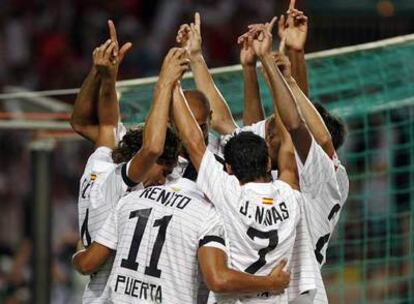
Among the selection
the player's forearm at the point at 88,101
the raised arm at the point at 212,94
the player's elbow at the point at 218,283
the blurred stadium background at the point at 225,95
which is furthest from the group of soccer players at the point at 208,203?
the blurred stadium background at the point at 225,95

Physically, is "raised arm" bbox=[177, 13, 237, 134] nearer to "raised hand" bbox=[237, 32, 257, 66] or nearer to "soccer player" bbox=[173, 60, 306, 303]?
"raised hand" bbox=[237, 32, 257, 66]

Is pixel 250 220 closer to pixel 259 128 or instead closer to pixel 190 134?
pixel 190 134

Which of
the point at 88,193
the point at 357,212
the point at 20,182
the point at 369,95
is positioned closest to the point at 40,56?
the point at 20,182

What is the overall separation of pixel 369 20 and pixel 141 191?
833cm

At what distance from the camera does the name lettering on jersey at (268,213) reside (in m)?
6.36

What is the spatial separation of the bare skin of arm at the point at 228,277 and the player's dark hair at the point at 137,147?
1.61 feet

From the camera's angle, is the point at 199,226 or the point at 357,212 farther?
the point at 357,212

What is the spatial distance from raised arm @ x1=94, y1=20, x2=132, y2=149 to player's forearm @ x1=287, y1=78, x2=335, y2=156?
A: 0.84m

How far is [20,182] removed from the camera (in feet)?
45.1

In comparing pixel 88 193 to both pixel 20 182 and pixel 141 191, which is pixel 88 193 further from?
pixel 20 182

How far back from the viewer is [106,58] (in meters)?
6.93

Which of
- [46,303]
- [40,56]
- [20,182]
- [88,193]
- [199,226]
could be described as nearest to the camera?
[199,226]

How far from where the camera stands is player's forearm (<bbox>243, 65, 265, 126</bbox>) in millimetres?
7316

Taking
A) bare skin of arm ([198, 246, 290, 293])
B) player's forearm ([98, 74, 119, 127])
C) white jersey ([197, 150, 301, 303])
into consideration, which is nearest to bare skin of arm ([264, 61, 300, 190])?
white jersey ([197, 150, 301, 303])
